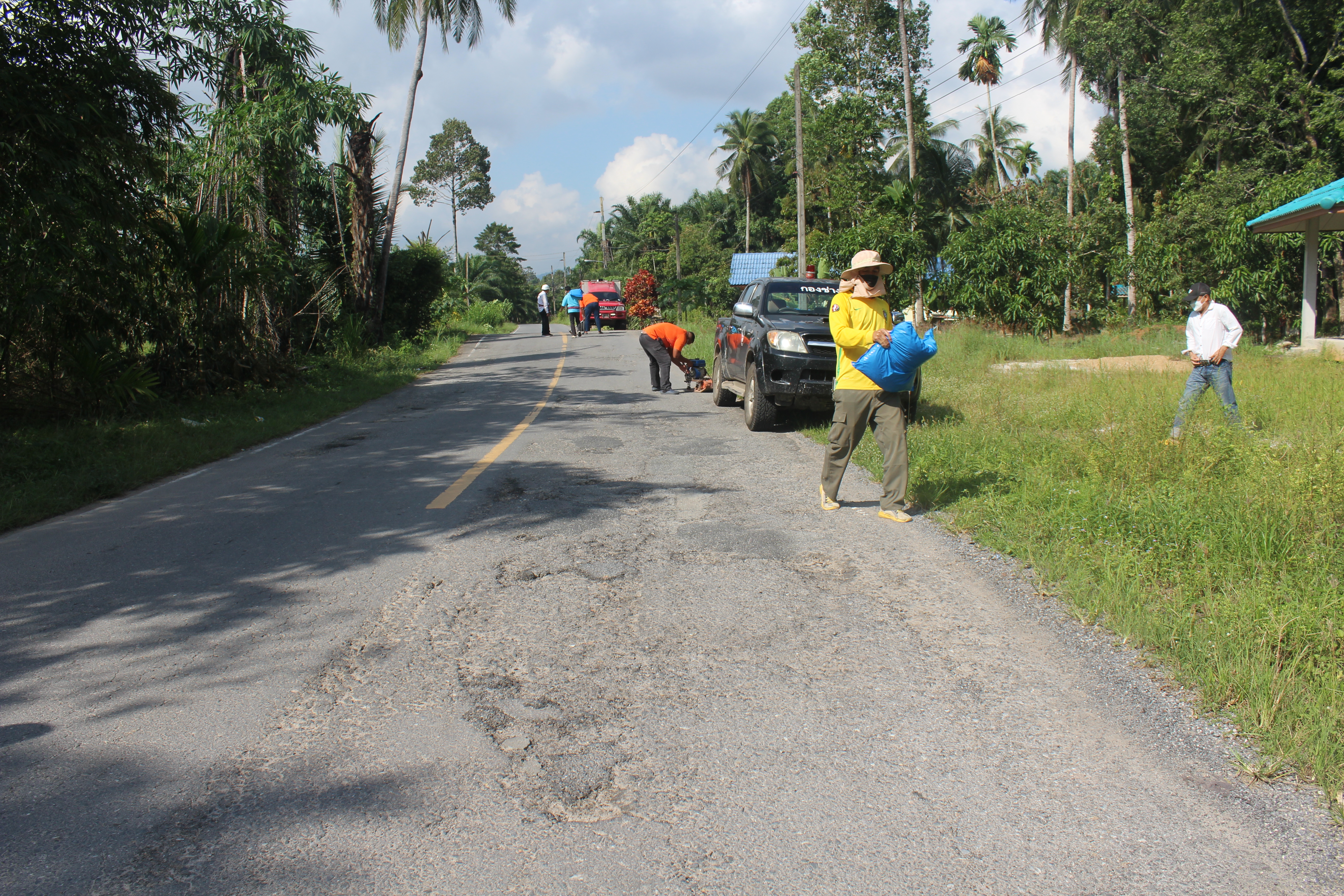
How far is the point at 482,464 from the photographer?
29.2ft

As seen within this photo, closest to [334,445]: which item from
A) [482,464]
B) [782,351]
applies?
[482,464]

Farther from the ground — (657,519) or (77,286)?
(77,286)

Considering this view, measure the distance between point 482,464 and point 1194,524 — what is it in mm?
6142

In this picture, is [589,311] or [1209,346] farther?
[589,311]

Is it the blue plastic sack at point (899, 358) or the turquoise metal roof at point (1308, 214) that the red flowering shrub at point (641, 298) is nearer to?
the turquoise metal roof at point (1308, 214)

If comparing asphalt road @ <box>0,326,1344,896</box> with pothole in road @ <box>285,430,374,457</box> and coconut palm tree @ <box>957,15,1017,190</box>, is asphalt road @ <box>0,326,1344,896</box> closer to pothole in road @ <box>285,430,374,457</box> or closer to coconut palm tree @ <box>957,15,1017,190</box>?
pothole in road @ <box>285,430,374,457</box>

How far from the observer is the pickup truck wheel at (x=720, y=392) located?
43.3 ft

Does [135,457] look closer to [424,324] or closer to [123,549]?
[123,549]

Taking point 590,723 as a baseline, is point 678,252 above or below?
above

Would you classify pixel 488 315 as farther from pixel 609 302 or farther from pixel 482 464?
pixel 482 464

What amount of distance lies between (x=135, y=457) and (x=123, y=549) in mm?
3739

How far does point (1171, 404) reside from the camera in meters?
10.3

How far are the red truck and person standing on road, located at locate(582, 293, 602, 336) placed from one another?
10.7 ft

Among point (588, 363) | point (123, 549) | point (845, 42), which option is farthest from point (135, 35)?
point (845, 42)
